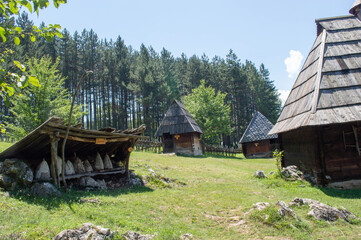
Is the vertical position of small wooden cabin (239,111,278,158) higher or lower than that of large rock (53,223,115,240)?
higher

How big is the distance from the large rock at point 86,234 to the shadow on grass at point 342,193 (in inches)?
333

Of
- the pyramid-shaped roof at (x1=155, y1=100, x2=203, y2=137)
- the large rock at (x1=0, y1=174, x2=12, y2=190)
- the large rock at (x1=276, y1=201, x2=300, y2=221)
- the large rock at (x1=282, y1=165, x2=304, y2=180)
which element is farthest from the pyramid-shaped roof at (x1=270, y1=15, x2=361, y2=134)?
the pyramid-shaped roof at (x1=155, y1=100, x2=203, y2=137)

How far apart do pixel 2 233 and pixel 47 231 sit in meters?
0.78

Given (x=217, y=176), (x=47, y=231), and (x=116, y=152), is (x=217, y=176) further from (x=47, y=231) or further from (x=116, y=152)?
(x=47, y=231)

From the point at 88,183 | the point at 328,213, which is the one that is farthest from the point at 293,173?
the point at 88,183

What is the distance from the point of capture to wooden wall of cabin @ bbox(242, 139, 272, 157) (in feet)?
100

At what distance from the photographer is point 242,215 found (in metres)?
7.24

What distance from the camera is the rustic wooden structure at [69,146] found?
26.3 feet

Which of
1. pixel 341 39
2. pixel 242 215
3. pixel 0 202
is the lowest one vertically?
pixel 242 215

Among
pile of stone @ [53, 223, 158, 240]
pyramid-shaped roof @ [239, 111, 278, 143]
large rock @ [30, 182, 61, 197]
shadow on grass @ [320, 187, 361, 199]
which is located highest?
pyramid-shaped roof @ [239, 111, 278, 143]

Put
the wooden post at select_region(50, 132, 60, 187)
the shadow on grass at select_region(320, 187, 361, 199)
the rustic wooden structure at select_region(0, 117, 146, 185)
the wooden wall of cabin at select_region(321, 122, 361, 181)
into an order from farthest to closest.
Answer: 1. the wooden wall of cabin at select_region(321, 122, 361, 181)
2. the shadow on grass at select_region(320, 187, 361, 199)
3. the wooden post at select_region(50, 132, 60, 187)
4. the rustic wooden structure at select_region(0, 117, 146, 185)

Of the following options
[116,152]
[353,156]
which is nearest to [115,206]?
[116,152]

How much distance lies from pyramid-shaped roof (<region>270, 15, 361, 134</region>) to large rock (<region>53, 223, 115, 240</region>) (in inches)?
321

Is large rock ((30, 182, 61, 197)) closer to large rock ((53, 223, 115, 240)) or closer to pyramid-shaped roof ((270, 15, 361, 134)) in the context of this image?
large rock ((53, 223, 115, 240))
